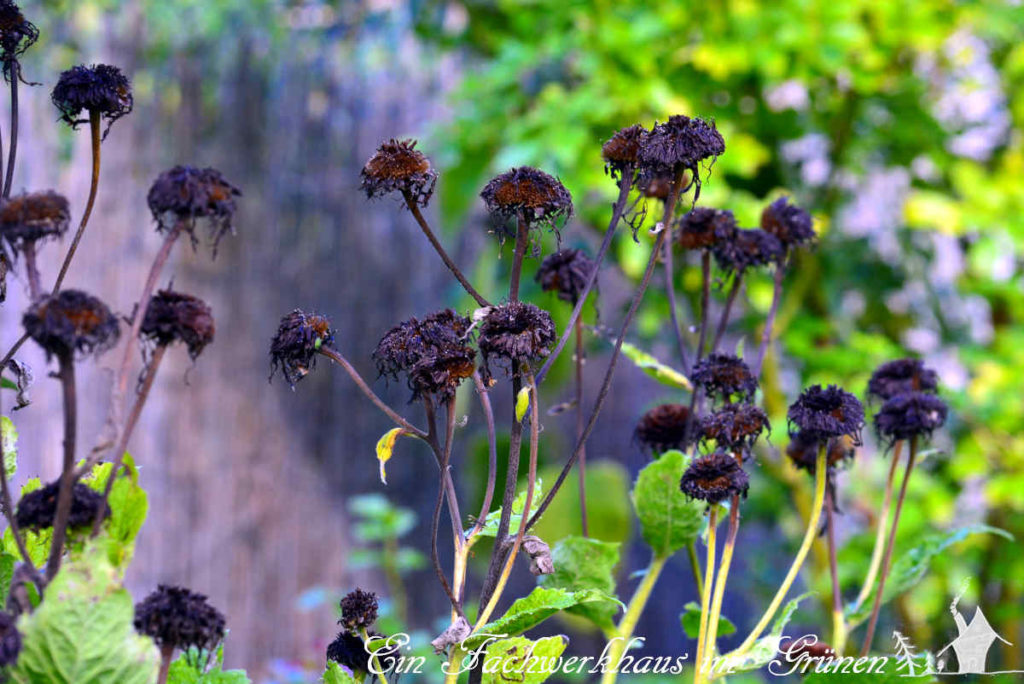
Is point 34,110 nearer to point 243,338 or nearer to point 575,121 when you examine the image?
point 243,338

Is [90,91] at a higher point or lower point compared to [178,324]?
higher

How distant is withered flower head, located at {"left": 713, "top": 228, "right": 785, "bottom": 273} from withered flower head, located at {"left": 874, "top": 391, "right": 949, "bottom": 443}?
143 mm

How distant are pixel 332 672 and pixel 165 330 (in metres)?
0.22

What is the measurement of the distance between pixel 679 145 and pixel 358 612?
32cm

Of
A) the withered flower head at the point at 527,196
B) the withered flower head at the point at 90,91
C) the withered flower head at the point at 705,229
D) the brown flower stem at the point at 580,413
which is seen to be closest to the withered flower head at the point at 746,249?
the withered flower head at the point at 705,229

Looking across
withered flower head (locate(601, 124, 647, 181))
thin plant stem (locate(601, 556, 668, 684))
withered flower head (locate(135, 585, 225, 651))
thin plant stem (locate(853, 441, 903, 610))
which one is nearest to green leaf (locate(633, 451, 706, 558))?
thin plant stem (locate(601, 556, 668, 684))

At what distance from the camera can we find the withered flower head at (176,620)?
1.39ft

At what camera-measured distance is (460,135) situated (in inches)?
77.1

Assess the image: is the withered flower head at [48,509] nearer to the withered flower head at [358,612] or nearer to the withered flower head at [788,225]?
the withered flower head at [358,612]

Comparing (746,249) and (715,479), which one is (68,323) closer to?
(715,479)

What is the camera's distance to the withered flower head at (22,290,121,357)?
38 cm

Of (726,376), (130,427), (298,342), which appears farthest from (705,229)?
(130,427)

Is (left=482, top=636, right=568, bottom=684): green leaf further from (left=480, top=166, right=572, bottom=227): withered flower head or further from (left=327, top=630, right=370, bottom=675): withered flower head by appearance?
(left=480, top=166, right=572, bottom=227): withered flower head

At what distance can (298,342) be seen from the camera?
0.52 metres
